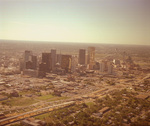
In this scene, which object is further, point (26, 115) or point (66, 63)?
point (66, 63)

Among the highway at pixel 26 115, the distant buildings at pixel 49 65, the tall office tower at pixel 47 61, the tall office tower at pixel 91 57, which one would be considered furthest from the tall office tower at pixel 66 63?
the highway at pixel 26 115

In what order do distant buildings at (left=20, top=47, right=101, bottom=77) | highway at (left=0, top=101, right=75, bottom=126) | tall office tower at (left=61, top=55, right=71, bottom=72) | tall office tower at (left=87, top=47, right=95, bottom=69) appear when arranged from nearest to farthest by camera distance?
highway at (left=0, top=101, right=75, bottom=126) → distant buildings at (left=20, top=47, right=101, bottom=77) → tall office tower at (left=61, top=55, right=71, bottom=72) → tall office tower at (left=87, top=47, right=95, bottom=69)

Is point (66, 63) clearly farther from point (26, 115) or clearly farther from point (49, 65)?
point (26, 115)

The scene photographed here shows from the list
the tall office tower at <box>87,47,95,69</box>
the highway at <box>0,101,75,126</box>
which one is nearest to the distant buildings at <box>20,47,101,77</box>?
the tall office tower at <box>87,47,95,69</box>

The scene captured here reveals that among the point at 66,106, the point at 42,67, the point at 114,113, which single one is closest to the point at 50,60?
the point at 42,67

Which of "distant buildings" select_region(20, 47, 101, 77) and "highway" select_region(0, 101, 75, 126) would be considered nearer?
"highway" select_region(0, 101, 75, 126)

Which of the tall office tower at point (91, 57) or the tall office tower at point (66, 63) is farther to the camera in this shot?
the tall office tower at point (91, 57)

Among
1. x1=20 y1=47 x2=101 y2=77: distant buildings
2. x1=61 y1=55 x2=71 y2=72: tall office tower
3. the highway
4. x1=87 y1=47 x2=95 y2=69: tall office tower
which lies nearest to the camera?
the highway

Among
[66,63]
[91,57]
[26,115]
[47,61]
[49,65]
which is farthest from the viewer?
[91,57]

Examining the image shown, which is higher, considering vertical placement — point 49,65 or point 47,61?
point 47,61

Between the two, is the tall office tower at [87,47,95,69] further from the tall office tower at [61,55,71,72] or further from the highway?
the highway

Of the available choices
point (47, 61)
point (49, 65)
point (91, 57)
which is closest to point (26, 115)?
point (47, 61)

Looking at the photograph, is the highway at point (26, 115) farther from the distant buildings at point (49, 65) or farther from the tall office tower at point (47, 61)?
the tall office tower at point (47, 61)
